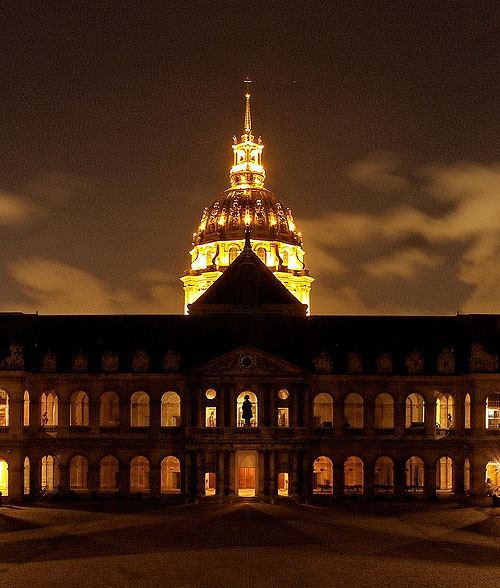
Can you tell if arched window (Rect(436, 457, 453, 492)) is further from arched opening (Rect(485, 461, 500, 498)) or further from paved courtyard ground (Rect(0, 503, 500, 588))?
paved courtyard ground (Rect(0, 503, 500, 588))

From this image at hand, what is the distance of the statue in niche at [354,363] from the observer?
10994cm

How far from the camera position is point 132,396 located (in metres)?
115

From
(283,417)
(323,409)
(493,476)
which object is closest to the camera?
(283,417)

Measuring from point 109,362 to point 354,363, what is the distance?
73.4ft

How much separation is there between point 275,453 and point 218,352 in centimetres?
1173

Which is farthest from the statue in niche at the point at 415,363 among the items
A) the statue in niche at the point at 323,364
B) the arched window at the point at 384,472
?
the arched window at the point at 384,472

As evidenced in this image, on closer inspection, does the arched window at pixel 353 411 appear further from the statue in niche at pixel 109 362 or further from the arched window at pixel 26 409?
the arched window at pixel 26 409

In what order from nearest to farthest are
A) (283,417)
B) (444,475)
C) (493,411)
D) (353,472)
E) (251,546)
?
(251,546), (283,417), (493,411), (444,475), (353,472)

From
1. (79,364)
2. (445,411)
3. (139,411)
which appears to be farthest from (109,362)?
(445,411)

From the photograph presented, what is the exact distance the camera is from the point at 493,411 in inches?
4306

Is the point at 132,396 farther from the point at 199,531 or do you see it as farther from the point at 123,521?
the point at 199,531

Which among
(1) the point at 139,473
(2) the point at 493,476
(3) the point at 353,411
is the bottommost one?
(2) the point at 493,476

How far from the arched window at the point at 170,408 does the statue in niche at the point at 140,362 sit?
5.23 metres

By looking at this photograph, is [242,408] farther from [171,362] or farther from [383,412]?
[383,412]
